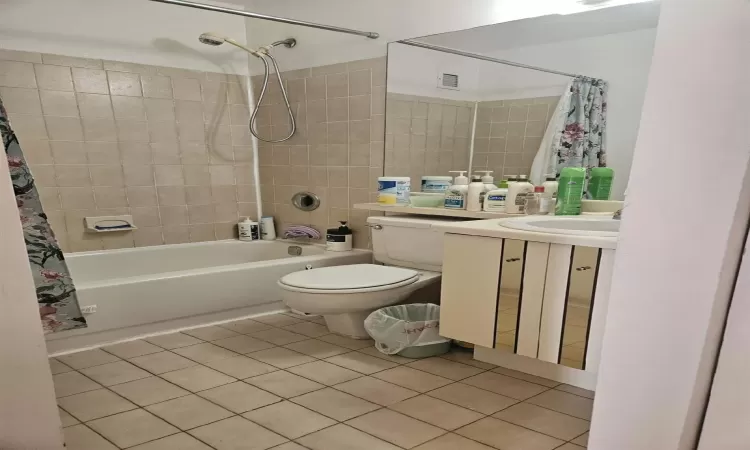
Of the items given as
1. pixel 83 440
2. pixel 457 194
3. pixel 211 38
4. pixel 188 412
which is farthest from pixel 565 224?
pixel 211 38

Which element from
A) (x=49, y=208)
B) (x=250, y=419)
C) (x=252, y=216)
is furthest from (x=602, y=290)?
(x=49, y=208)

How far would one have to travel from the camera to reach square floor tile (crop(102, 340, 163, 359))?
202cm

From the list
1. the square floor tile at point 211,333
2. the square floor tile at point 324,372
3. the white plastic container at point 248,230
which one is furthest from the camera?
the white plastic container at point 248,230

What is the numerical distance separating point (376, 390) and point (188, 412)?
0.65m

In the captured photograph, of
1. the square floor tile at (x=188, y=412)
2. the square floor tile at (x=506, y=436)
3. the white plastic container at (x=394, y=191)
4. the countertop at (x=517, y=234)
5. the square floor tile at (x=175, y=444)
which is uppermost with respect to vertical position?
the white plastic container at (x=394, y=191)

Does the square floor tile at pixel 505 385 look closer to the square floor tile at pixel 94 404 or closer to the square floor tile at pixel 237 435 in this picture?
the square floor tile at pixel 237 435

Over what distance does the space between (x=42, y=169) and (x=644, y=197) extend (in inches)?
114

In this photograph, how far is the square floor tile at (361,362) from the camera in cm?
188

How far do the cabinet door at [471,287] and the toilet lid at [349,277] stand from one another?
25 cm

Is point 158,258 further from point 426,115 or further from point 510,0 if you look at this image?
point 510,0

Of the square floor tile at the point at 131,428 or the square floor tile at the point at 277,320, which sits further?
the square floor tile at the point at 277,320

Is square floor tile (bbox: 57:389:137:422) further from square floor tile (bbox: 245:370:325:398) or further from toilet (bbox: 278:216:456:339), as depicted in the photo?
toilet (bbox: 278:216:456:339)

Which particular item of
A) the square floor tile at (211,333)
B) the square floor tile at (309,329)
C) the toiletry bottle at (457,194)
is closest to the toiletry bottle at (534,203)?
the toiletry bottle at (457,194)

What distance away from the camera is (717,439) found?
0.59m
